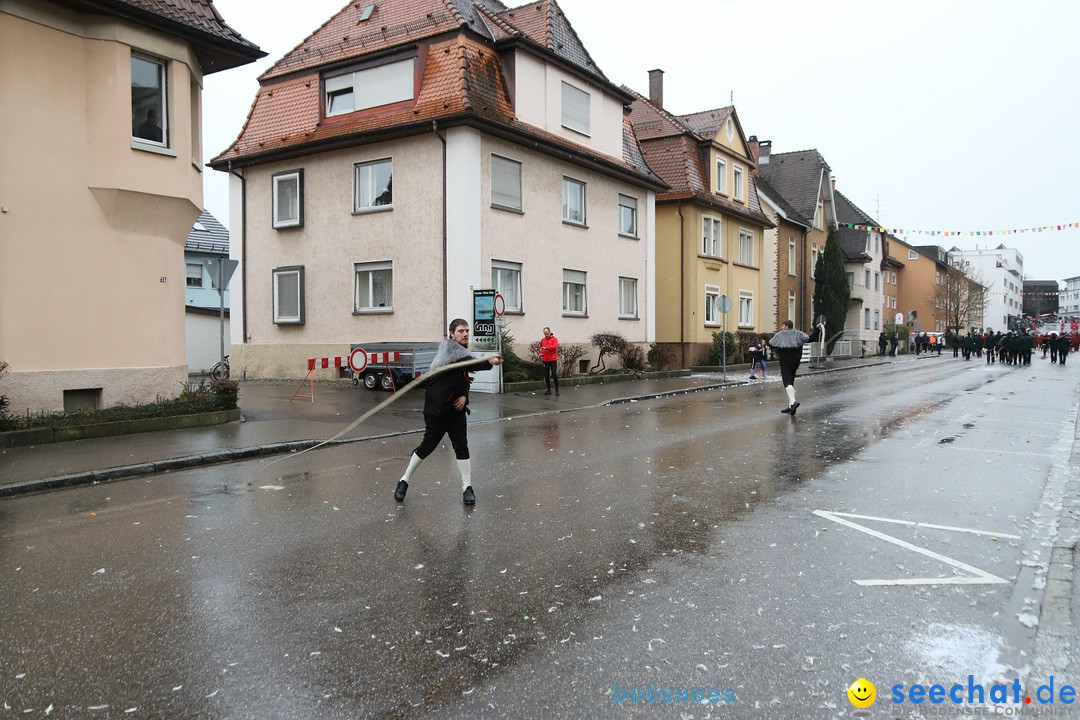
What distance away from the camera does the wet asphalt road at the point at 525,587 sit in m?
3.59

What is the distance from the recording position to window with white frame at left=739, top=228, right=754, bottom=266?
34.5 m

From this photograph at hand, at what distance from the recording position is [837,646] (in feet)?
13.0

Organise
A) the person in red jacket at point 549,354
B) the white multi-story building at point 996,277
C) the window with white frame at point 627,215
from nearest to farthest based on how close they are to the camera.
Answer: the person in red jacket at point 549,354, the window with white frame at point 627,215, the white multi-story building at point 996,277

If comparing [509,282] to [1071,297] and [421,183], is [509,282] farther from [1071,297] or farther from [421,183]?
[1071,297]

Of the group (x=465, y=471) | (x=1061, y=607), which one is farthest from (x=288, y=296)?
(x=1061, y=607)

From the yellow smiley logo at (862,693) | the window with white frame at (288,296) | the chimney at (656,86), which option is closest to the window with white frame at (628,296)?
the window with white frame at (288,296)

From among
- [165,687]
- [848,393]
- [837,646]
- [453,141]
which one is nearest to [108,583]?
[165,687]

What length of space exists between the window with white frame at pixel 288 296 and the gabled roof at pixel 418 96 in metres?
3.39

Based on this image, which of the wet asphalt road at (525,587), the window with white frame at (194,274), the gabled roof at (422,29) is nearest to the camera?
the wet asphalt road at (525,587)

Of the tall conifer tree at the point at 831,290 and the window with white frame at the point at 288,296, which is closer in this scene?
the window with white frame at the point at 288,296

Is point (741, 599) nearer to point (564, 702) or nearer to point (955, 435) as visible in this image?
point (564, 702)

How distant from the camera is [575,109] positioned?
24.0m

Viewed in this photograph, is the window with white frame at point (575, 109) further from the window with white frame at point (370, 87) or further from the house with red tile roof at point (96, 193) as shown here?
the house with red tile roof at point (96, 193)

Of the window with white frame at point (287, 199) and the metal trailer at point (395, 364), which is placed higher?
the window with white frame at point (287, 199)
